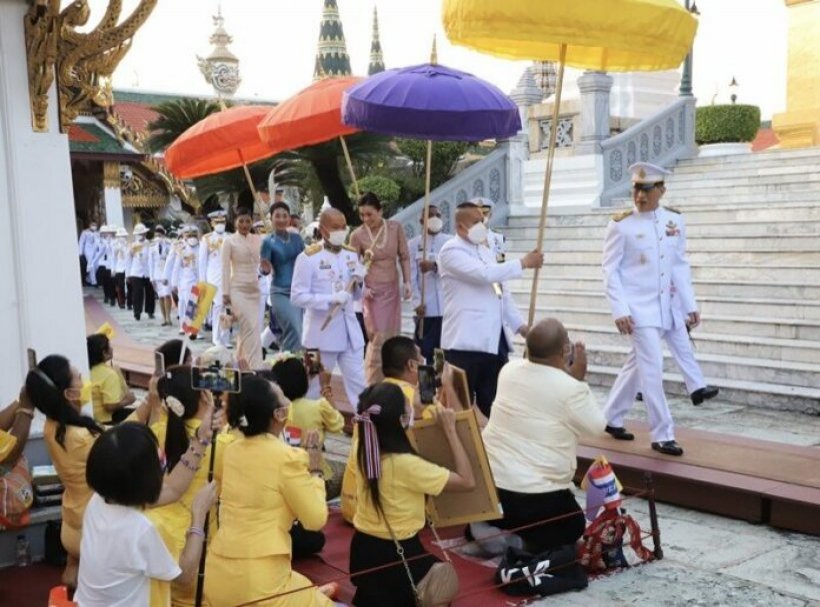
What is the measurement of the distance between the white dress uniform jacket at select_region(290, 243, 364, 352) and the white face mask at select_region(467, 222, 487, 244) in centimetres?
132

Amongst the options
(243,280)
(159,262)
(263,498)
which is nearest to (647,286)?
(263,498)

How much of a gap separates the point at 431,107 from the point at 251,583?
3.96m

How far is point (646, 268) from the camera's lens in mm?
6355

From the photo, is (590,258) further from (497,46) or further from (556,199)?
(497,46)

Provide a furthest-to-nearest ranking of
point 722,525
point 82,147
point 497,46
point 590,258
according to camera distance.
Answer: point 82,147, point 590,258, point 497,46, point 722,525

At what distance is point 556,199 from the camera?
15367 millimetres

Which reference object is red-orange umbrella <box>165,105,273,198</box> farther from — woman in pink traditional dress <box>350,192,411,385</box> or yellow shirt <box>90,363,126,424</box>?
yellow shirt <box>90,363,126,424</box>

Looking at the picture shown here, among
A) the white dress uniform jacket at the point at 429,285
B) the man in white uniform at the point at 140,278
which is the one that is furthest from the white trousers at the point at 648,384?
the man in white uniform at the point at 140,278

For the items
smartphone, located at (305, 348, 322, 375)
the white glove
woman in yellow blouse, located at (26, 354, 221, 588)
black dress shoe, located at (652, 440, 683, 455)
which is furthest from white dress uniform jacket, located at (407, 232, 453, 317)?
woman in yellow blouse, located at (26, 354, 221, 588)

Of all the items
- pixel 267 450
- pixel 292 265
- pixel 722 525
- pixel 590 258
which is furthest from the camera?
pixel 590 258

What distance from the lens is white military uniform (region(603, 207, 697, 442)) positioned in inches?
245

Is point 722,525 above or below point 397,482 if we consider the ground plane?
below

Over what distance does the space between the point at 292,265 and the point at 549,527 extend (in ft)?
15.9

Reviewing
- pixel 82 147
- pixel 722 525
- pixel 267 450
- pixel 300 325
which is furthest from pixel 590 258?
pixel 82 147
